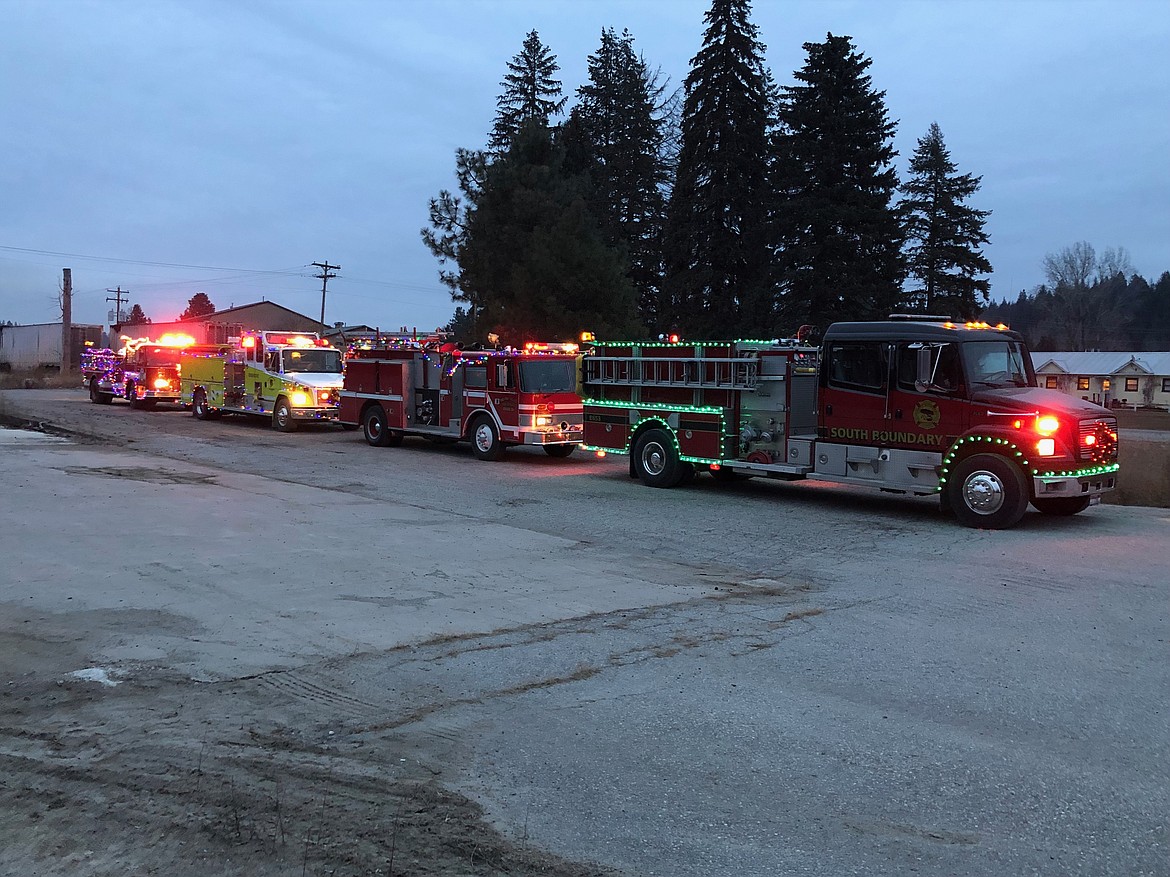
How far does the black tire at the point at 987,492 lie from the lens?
39.4 ft

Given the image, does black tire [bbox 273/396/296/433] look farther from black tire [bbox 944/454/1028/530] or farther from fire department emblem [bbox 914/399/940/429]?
black tire [bbox 944/454/1028/530]

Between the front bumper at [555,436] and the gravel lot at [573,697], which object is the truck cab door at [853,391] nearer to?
the gravel lot at [573,697]

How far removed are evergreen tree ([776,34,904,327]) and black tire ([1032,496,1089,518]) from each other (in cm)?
2478

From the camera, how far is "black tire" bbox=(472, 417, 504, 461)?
19547 mm

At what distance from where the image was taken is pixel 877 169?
40812 millimetres

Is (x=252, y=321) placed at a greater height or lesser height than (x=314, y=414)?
greater

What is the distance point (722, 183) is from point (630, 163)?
6.66m

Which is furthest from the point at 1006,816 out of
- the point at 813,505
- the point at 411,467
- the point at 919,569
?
the point at 411,467

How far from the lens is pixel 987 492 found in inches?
479

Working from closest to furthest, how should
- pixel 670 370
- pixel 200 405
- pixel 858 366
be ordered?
pixel 858 366, pixel 670 370, pixel 200 405

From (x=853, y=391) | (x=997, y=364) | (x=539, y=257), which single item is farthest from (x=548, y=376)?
(x=539, y=257)

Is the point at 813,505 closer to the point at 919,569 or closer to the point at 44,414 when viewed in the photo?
the point at 919,569

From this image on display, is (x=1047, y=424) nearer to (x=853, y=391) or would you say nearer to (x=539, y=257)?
(x=853, y=391)

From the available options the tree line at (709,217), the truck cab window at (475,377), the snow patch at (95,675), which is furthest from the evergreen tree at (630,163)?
the snow patch at (95,675)
